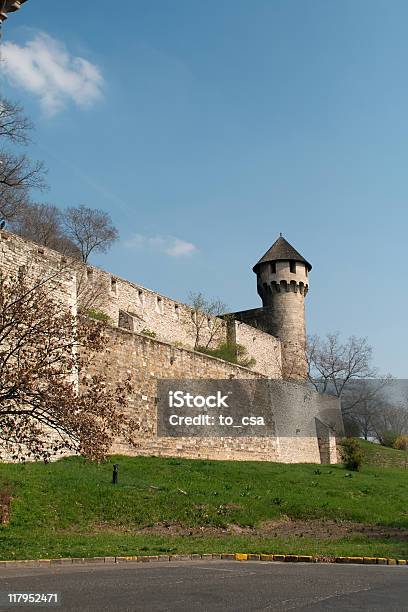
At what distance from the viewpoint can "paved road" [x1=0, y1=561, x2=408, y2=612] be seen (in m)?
7.82

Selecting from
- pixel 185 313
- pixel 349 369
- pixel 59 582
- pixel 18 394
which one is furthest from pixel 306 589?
pixel 349 369

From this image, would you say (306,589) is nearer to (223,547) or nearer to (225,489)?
(223,547)

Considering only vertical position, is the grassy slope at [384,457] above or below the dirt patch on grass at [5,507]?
above

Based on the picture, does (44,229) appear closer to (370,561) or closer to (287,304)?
(287,304)

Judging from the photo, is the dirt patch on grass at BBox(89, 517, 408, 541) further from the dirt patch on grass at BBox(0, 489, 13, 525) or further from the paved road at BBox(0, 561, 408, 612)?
the paved road at BBox(0, 561, 408, 612)

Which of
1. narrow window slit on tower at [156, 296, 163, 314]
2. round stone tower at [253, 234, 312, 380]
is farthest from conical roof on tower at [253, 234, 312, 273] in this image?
narrow window slit on tower at [156, 296, 163, 314]

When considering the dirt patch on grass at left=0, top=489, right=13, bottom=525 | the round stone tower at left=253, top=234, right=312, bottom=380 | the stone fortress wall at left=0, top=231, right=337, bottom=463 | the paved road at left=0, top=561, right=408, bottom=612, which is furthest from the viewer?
the round stone tower at left=253, top=234, right=312, bottom=380

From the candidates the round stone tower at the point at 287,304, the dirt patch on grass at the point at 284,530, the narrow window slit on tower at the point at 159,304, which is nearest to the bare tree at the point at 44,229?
the narrow window slit on tower at the point at 159,304

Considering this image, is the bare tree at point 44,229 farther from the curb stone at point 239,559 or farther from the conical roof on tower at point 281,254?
the curb stone at point 239,559

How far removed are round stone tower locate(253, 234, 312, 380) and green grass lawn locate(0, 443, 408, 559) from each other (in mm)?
24802

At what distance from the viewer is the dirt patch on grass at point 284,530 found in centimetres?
1648

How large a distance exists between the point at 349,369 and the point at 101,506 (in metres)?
41.1

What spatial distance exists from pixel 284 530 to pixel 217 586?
8.84 meters

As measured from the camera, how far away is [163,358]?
28484 mm
